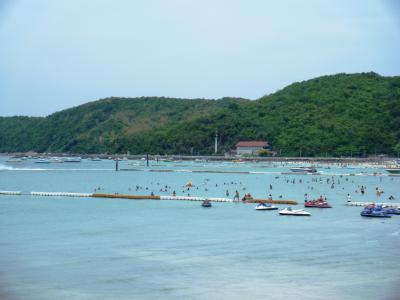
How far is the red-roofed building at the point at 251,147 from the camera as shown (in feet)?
601

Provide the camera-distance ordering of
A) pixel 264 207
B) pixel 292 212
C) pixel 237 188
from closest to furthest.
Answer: pixel 292 212 < pixel 264 207 < pixel 237 188

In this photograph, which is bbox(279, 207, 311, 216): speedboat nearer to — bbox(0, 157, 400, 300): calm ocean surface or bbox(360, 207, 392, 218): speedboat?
bbox(0, 157, 400, 300): calm ocean surface

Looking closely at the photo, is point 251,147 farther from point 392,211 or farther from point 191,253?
point 191,253

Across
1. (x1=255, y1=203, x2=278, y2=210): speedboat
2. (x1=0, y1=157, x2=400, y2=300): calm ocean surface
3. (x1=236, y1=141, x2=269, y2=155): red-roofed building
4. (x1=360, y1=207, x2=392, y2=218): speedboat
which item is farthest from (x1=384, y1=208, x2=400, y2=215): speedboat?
(x1=236, y1=141, x2=269, y2=155): red-roofed building

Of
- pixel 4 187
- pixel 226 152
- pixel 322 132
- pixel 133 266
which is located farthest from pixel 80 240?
pixel 226 152

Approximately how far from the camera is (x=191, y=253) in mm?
36469

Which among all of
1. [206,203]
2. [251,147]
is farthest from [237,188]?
[251,147]

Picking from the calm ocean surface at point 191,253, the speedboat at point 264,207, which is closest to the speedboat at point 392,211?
the calm ocean surface at point 191,253

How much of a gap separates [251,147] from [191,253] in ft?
487

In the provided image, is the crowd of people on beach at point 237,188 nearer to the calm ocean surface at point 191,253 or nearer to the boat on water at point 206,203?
the boat on water at point 206,203

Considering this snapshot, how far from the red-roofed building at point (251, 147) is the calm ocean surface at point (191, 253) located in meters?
121

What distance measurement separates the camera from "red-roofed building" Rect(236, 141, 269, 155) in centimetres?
18325

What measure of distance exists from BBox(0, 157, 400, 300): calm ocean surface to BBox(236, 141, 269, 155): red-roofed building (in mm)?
121296

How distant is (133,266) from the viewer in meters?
32.9
